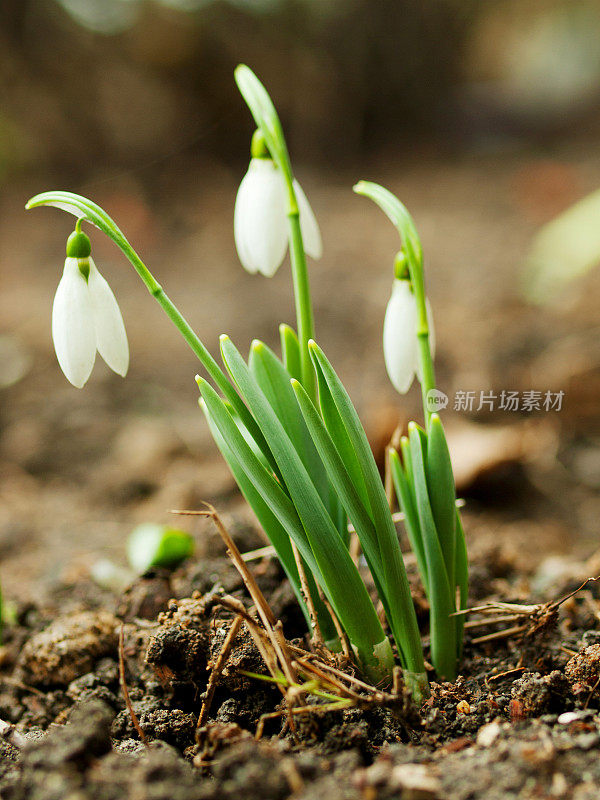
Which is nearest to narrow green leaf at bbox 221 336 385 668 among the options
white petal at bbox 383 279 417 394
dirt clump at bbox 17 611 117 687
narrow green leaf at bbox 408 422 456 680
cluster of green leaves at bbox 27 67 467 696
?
cluster of green leaves at bbox 27 67 467 696

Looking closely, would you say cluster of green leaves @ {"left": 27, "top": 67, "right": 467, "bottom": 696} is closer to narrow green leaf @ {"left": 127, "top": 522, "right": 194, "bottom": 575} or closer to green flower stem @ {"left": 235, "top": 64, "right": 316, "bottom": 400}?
green flower stem @ {"left": 235, "top": 64, "right": 316, "bottom": 400}

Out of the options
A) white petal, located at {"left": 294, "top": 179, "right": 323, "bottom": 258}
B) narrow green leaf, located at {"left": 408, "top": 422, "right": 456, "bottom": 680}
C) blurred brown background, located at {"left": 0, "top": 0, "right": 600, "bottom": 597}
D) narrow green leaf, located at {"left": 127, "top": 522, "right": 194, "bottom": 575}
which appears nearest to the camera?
narrow green leaf, located at {"left": 408, "top": 422, "right": 456, "bottom": 680}

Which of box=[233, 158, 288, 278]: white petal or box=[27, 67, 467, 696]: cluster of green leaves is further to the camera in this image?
box=[233, 158, 288, 278]: white petal

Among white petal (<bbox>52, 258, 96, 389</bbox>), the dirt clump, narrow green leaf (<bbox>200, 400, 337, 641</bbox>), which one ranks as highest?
white petal (<bbox>52, 258, 96, 389</bbox>)

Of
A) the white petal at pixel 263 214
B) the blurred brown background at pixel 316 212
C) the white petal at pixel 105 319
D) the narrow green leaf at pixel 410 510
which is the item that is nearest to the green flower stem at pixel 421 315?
the narrow green leaf at pixel 410 510

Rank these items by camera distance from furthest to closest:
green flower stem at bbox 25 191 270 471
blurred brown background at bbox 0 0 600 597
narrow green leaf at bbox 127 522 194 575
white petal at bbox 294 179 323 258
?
blurred brown background at bbox 0 0 600 597 → narrow green leaf at bbox 127 522 194 575 → white petal at bbox 294 179 323 258 → green flower stem at bbox 25 191 270 471

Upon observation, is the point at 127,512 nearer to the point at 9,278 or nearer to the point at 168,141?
the point at 9,278

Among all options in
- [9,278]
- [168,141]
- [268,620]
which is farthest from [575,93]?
[268,620]
